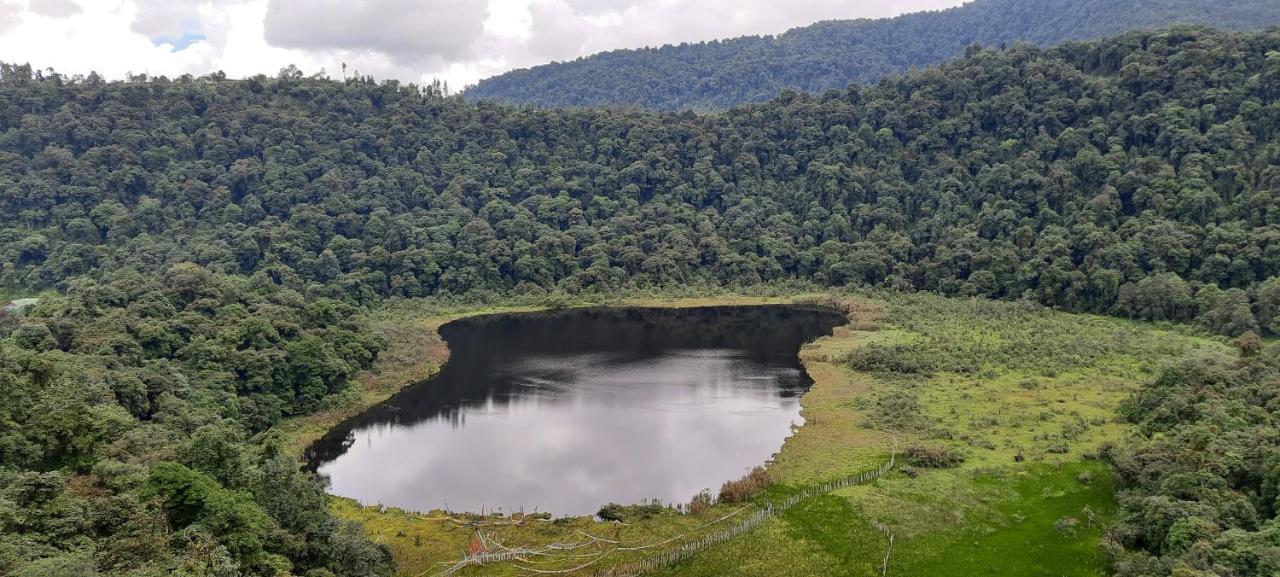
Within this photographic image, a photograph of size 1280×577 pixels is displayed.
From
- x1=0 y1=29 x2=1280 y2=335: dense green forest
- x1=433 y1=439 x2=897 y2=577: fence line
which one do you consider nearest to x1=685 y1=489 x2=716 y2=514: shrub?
x1=433 y1=439 x2=897 y2=577: fence line

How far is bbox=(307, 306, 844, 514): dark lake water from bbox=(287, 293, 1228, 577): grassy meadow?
6.84 feet

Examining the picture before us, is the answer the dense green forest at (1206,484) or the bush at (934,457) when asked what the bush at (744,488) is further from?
the dense green forest at (1206,484)

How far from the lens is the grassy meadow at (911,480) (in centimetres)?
3359

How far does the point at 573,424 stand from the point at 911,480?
21810mm

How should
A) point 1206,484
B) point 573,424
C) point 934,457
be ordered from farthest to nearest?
point 573,424
point 934,457
point 1206,484

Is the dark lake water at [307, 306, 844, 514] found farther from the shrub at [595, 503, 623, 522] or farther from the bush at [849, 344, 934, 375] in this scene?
the bush at [849, 344, 934, 375]

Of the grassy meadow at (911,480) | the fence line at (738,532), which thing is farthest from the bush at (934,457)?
the fence line at (738,532)

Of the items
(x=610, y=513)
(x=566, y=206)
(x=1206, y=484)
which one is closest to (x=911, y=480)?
(x=1206, y=484)

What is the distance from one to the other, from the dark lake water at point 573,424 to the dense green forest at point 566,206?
8.29 metres

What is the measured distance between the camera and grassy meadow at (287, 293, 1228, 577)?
33594mm

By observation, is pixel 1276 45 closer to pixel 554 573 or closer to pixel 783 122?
pixel 783 122

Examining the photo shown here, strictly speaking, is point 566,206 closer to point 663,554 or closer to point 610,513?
point 610,513

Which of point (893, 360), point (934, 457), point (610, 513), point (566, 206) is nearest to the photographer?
point (610, 513)

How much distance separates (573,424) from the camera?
52.7 meters
